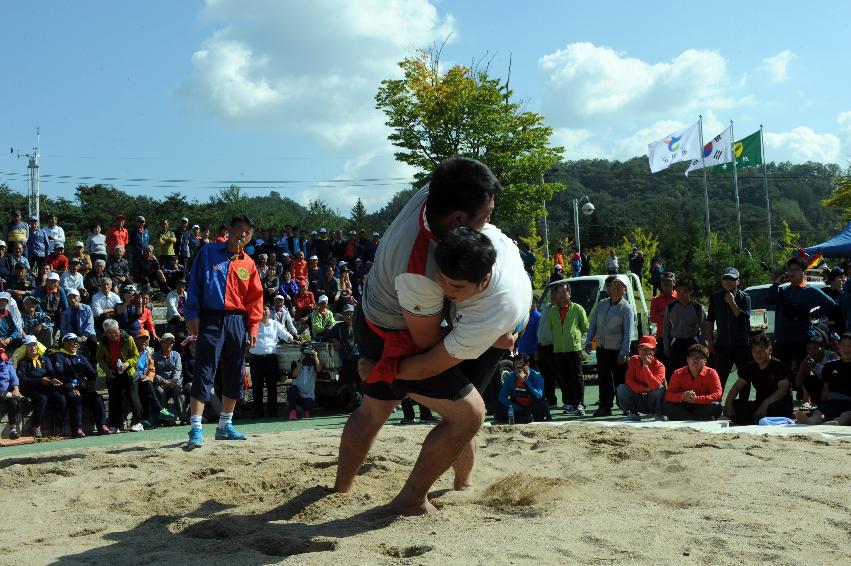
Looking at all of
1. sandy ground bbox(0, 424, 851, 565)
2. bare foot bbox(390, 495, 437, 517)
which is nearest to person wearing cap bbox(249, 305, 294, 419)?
sandy ground bbox(0, 424, 851, 565)

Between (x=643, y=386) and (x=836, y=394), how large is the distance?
2.02 m

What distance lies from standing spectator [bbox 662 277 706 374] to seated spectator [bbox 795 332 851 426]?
7.44 ft

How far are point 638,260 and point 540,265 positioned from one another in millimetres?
5321

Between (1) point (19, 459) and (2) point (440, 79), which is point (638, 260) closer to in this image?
(2) point (440, 79)

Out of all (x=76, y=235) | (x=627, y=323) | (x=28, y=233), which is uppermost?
(x=76, y=235)

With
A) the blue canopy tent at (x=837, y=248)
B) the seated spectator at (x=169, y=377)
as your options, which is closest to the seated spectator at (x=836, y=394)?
the seated spectator at (x=169, y=377)

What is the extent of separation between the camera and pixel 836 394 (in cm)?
798

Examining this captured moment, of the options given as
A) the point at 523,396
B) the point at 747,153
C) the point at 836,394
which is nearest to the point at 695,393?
the point at 836,394

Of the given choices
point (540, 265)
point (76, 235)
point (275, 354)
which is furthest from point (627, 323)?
point (76, 235)

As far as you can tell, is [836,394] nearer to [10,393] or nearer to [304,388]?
[304,388]

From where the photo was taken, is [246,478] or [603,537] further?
[246,478]

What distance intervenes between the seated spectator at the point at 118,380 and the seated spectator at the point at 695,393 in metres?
6.42

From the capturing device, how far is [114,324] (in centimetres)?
1077

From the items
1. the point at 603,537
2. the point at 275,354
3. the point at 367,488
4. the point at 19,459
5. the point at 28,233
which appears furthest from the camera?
the point at 28,233
